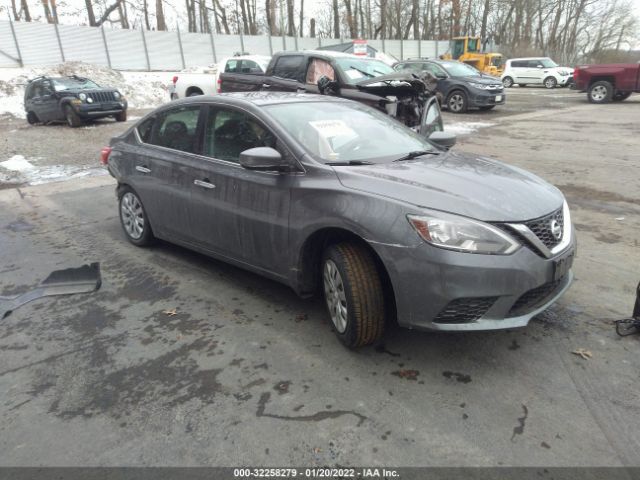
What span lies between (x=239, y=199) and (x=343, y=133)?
931 mm

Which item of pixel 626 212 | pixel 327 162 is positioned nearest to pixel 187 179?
pixel 327 162

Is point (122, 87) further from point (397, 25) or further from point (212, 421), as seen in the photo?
point (397, 25)

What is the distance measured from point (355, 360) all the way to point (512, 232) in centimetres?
120

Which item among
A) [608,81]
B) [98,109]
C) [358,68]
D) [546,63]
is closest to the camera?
[358,68]

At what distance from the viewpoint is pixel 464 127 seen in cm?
1366

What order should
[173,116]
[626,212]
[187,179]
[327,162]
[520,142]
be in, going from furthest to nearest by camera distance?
[520,142]
[626,212]
[173,116]
[187,179]
[327,162]

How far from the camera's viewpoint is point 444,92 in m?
16.8

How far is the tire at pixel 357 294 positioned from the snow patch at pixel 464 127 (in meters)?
10.7

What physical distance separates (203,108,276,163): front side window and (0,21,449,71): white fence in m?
26.9

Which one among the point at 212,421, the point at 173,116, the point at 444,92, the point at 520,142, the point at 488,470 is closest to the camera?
the point at 488,470

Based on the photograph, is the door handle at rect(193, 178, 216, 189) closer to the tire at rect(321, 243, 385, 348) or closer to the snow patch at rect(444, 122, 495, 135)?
the tire at rect(321, 243, 385, 348)

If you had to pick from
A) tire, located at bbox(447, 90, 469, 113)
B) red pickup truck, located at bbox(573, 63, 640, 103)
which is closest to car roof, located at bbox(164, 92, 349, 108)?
tire, located at bbox(447, 90, 469, 113)

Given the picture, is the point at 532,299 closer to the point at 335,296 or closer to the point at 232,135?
the point at 335,296

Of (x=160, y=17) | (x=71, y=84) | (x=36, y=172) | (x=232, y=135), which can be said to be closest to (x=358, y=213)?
(x=232, y=135)
